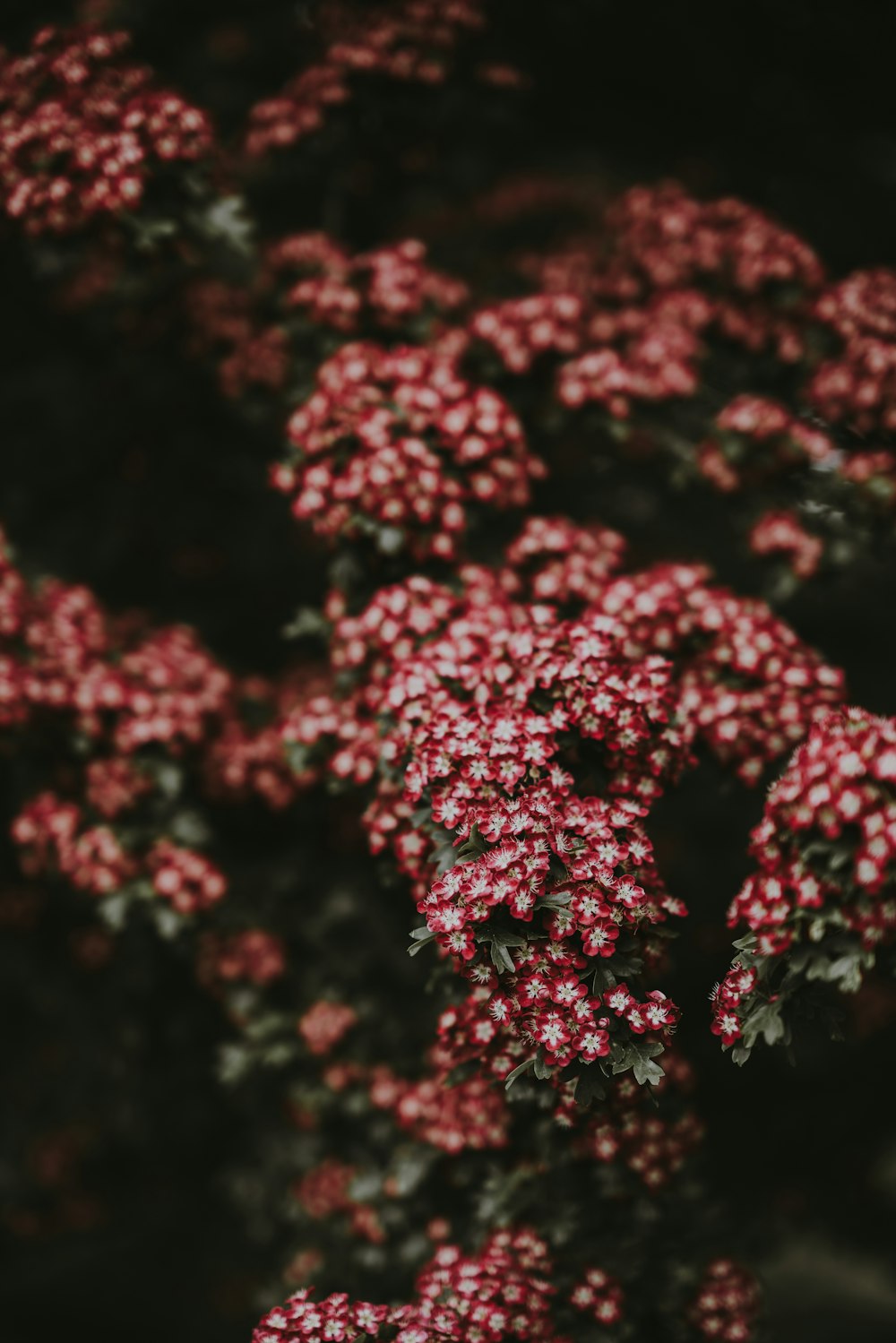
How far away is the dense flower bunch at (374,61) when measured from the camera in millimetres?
3818

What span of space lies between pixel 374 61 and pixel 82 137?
1357 millimetres

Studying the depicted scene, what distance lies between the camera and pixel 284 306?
12.8ft

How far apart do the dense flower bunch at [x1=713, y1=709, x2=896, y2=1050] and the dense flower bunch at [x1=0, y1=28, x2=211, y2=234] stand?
2923 mm

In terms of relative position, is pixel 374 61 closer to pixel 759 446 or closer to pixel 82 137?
pixel 82 137

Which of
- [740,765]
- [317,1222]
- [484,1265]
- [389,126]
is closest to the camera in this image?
[484,1265]

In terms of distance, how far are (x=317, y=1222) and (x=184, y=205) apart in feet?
13.5

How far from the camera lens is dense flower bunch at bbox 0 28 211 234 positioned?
3.13 meters

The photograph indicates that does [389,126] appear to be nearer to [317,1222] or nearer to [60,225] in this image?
[60,225]

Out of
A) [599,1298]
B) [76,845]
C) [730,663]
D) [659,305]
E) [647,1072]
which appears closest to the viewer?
[647,1072]

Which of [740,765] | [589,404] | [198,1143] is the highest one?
[589,404]

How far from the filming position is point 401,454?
10.0ft

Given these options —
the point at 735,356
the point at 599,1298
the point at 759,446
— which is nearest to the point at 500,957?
the point at 599,1298

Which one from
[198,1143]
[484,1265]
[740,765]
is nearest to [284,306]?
[740,765]

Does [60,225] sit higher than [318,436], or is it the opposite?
[60,225]
